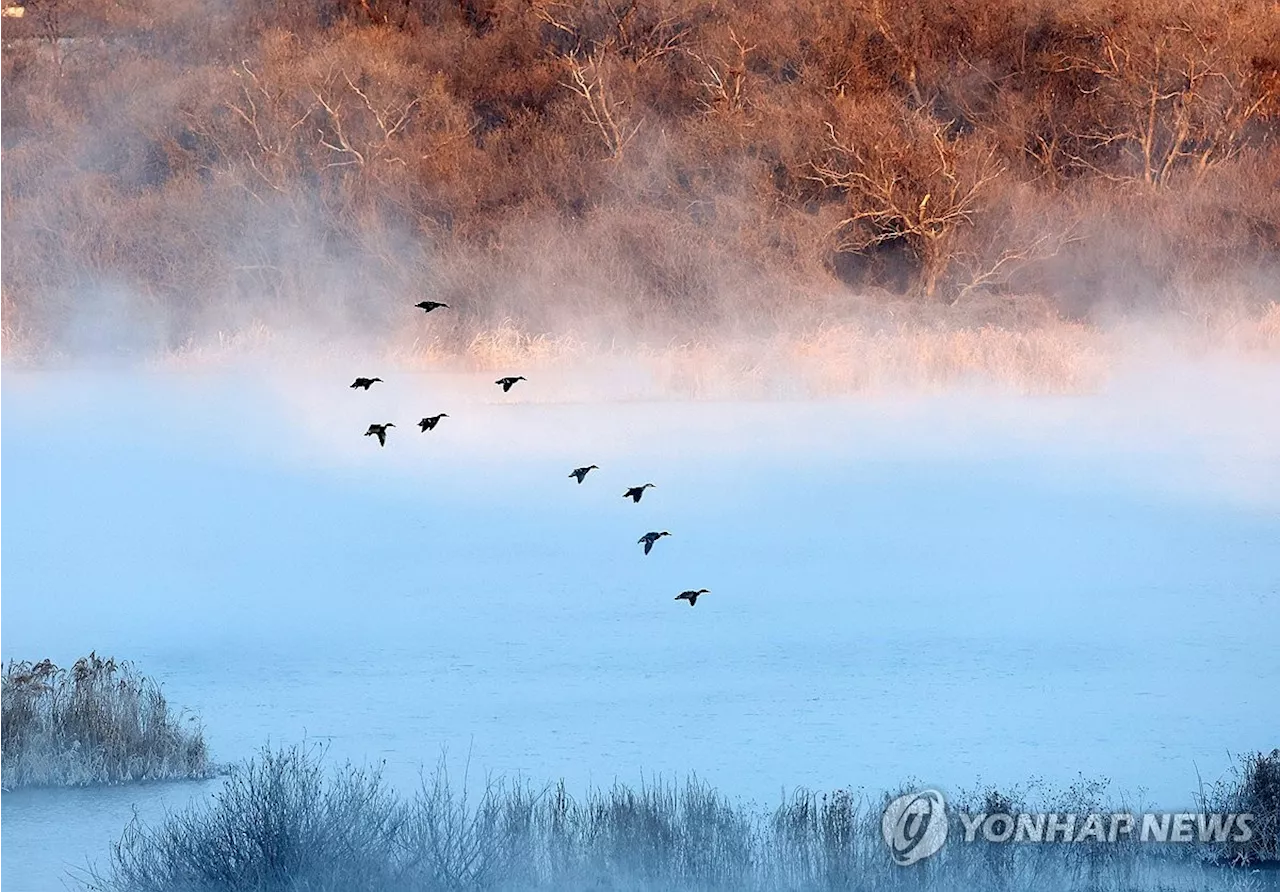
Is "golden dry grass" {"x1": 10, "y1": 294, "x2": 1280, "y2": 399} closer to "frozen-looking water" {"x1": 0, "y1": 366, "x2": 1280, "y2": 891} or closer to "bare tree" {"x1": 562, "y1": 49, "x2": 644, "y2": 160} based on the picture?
"frozen-looking water" {"x1": 0, "y1": 366, "x2": 1280, "y2": 891}

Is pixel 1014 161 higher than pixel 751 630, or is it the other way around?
pixel 1014 161

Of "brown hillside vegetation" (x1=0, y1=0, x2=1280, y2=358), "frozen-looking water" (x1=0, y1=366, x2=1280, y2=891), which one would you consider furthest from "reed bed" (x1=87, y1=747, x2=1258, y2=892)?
"brown hillside vegetation" (x1=0, y1=0, x2=1280, y2=358)

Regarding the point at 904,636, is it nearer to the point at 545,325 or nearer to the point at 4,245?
the point at 545,325

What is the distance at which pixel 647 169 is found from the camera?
25641mm

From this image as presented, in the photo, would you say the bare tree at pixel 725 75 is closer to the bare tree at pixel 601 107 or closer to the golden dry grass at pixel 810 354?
the bare tree at pixel 601 107

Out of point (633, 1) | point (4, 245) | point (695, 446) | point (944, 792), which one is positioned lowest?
point (944, 792)

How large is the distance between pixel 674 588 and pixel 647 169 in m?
17.1

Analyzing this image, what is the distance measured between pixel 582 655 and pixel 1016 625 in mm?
2032

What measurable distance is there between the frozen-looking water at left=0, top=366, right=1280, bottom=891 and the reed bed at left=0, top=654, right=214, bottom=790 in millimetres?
138

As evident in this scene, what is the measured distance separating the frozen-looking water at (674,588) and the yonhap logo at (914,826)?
1.69 feet

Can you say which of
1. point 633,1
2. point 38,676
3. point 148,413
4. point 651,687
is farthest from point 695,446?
point 633,1

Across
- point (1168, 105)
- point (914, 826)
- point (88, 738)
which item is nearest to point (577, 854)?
point (914, 826)

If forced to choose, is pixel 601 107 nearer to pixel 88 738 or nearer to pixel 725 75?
pixel 725 75

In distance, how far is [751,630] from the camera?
329 inches
